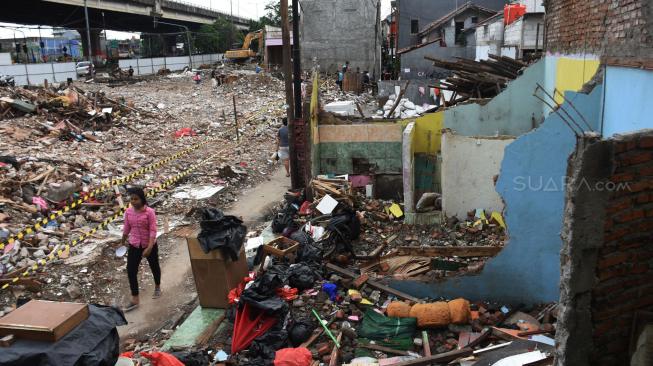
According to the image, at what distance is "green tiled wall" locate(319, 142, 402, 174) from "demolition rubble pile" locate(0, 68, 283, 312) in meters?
2.53

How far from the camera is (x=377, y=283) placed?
644 cm

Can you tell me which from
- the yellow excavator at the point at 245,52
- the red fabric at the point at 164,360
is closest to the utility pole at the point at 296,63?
the red fabric at the point at 164,360

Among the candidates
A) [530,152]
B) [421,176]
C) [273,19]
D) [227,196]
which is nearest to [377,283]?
[530,152]

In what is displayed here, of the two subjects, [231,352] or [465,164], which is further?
[465,164]

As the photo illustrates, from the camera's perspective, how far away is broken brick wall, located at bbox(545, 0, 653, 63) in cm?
511

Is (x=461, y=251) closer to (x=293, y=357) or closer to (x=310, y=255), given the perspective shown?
(x=310, y=255)

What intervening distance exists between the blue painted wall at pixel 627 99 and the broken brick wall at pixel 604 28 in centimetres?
21

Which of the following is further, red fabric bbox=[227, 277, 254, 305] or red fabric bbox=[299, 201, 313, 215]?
red fabric bbox=[299, 201, 313, 215]

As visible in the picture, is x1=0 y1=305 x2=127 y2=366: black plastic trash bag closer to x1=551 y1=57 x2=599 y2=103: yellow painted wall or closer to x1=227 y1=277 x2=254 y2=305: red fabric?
x1=227 y1=277 x2=254 y2=305: red fabric

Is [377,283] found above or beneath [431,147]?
beneath

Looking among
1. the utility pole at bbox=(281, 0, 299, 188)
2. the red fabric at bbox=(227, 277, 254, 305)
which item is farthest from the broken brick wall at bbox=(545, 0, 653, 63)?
the red fabric at bbox=(227, 277, 254, 305)

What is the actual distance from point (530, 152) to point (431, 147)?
4.16 m

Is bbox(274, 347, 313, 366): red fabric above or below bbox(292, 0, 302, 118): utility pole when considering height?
below

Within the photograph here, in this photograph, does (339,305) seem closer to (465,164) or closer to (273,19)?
(465,164)
